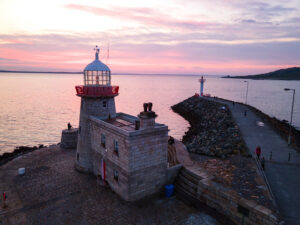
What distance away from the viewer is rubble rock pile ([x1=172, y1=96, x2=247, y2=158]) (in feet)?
68.0

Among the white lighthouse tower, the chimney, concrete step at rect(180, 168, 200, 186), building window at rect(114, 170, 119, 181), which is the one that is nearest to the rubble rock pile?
concrete step at rect(180, 168, 200, 186)

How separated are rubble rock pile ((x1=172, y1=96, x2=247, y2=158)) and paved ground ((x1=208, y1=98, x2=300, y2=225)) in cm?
175

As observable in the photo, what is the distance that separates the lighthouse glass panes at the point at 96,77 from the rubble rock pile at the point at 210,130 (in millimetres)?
11390

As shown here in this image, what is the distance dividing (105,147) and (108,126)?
212 centimetres

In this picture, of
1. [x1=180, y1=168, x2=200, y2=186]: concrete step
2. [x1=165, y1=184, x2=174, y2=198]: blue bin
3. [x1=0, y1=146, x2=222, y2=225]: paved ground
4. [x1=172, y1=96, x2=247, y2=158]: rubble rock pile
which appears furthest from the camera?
[x1=172, y1=96, x2=247, y2=158]: rubble rock pile

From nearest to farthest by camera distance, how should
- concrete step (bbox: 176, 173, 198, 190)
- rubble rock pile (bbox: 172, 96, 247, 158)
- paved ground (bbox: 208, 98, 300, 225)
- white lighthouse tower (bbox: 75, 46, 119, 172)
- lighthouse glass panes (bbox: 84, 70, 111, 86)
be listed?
paved ground (bbox: 208, 98, 300, 225), concrete step (bbox: 176, 173, 198, 190), white lighthouse tower (bbox: 75, 46, 119, 172), lighthouse glass panes (bbox: 84, 70, 111, 86), rubble rock pile (bbox: 172, 96, 247, 158)

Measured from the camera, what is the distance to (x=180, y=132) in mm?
42781

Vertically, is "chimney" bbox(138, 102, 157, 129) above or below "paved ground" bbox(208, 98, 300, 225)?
above

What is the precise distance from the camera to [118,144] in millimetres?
14234

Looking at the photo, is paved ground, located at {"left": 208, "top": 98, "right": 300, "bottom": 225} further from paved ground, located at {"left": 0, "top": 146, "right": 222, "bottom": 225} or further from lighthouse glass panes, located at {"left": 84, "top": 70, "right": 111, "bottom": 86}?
lighthouse glass panes, located at {"left": 84, "top": 70, "right": 111, "bottom": 86}

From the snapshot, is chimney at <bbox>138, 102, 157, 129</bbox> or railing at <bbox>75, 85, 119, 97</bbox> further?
railing at <bbox>75, 85, 119, 97</bbox>

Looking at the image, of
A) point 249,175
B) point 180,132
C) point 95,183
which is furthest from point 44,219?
point 180,132

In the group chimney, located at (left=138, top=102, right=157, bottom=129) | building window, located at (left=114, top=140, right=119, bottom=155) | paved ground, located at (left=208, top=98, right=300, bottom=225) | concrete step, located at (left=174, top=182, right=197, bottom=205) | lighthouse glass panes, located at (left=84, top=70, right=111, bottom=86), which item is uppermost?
lighthouse glass panes, located at (left=84, top=70, right=111, bottom=86)

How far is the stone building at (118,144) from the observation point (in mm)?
13688
